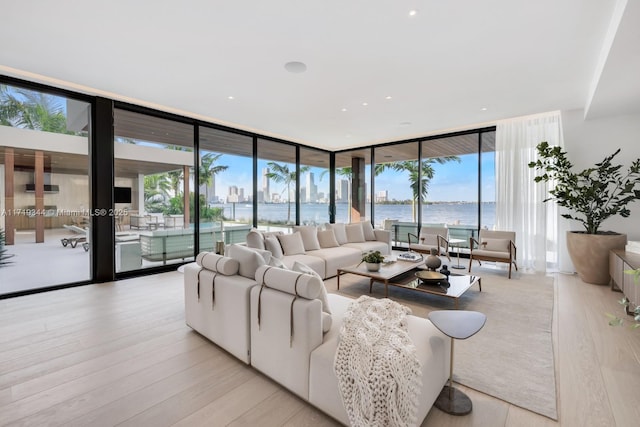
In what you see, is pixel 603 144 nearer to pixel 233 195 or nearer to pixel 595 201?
pixel 595 201

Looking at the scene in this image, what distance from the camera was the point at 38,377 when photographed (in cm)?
220

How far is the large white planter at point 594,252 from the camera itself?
4.41 meters

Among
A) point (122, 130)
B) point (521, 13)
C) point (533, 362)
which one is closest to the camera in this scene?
point (533, 362)

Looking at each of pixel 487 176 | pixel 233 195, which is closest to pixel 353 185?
pixel 487 176

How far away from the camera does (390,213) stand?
26.3 feet

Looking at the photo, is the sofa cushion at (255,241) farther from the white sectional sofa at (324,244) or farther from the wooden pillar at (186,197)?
the wooden pillar at (186,197)

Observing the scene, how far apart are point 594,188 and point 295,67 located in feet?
15.5

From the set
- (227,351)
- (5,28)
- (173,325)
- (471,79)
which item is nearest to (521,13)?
(471,79)

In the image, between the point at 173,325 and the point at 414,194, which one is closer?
the point at 173,325

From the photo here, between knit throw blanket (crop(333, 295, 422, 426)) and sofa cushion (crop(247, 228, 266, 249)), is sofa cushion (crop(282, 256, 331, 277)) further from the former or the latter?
knit throw blanket (crop(333, 295, 422, 426))

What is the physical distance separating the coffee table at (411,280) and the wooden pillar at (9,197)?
4.46 metres

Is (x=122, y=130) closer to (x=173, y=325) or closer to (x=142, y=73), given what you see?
(x=142, y=73)

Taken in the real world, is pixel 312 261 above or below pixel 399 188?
below

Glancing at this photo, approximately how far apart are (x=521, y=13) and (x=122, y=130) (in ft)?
18.1
